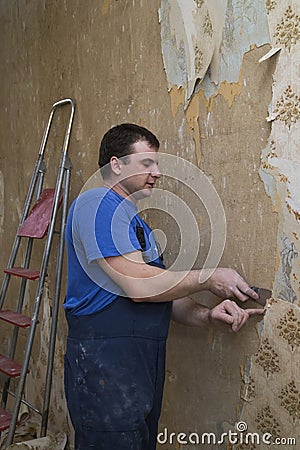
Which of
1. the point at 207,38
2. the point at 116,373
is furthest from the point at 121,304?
the point at 207,38

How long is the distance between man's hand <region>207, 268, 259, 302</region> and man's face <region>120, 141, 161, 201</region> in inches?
15.3

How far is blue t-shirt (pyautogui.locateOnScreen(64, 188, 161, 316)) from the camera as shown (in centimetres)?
186

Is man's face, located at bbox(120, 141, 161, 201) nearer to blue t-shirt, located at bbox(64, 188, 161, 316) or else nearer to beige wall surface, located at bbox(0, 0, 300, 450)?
blue t-shirt, located at bbox(64, 188, 161, 316)

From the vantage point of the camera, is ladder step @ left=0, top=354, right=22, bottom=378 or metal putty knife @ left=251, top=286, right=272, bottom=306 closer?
metal putty knife @ left=251, top=286, right=272, bottom=306

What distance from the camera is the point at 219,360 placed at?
2.13 metres

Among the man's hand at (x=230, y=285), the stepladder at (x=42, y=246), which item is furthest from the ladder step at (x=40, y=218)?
the man's hand at (x=230, y=285)

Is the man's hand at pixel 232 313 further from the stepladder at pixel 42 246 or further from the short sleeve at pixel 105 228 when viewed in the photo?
the stepladder at pixel 42 246

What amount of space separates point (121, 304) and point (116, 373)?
0.22 meters

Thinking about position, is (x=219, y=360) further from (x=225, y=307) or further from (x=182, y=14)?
(x=182, y=14)

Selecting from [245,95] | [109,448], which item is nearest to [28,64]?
[245,95]

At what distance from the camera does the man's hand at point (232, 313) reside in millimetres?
1928

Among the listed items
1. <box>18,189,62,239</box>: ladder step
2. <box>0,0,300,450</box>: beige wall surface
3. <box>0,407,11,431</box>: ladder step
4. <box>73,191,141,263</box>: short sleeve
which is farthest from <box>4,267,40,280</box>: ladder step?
<box>73,191,141,263</box>: short sleeve

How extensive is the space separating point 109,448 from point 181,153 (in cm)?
109

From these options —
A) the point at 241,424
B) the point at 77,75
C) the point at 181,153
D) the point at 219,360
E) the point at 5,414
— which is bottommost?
the point at 5,414
